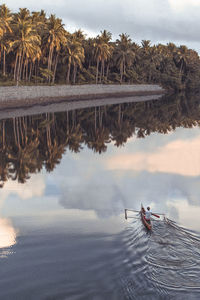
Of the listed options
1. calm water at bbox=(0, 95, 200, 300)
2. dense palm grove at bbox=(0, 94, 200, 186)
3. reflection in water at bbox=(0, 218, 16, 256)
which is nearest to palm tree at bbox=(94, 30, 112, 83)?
dense palm grove at bbox=(0, 94, 200, 186)

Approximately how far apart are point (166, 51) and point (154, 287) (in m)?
146

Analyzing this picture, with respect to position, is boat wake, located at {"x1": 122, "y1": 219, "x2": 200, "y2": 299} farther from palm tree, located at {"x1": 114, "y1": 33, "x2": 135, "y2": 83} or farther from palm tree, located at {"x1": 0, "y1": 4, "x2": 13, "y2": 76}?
palm tree, located at {"x1": 114, "y1": 33, "x2": 135, "y2": 83}

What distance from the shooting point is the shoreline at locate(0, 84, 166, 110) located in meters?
52.5

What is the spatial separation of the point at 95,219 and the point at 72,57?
6807cm

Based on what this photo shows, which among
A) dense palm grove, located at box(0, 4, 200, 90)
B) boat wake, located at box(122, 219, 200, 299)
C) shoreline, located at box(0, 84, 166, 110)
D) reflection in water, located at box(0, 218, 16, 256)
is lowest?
reflection in water, located at box(0, 218, 16, 256)

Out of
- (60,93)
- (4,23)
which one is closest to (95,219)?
(4,23)

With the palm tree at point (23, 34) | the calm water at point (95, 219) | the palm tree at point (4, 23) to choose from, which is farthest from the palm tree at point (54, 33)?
the calm water at point (95, 219)

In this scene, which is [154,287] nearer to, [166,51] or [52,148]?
[52,148]

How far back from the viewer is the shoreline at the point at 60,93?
5255 centimetres

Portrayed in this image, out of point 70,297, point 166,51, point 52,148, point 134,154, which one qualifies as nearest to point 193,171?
point 134,154

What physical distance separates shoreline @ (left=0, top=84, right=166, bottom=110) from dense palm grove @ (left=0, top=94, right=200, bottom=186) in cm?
967

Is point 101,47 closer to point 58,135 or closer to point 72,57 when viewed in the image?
point 72,57

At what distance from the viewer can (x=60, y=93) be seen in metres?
70.3

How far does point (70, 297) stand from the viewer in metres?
8.32
